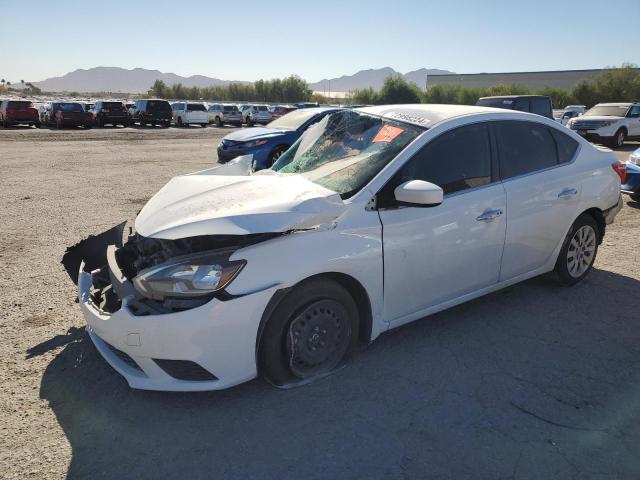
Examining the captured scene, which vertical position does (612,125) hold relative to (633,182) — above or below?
above

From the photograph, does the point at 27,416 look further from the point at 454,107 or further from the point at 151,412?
the point at 454,107

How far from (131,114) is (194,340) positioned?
3437 cm

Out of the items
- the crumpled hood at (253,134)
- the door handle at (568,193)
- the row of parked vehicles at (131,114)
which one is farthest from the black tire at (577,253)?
the row of parked vehicles at (131,114)

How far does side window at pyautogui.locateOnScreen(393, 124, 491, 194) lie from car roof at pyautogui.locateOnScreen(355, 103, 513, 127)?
0.15m

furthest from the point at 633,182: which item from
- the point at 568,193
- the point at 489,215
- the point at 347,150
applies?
the point at 347,150

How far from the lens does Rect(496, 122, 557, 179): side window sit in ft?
13.1

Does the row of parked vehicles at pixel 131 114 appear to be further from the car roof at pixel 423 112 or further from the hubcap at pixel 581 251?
the hubcap at pixel 581 251

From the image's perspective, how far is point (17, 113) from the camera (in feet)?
89.4

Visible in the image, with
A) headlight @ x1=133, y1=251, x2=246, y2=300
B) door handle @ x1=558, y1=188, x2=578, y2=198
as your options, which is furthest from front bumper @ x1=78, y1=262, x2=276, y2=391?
door handle @ x1=558, y1=188, x2=578, y2=198

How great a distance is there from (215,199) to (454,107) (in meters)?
2.22

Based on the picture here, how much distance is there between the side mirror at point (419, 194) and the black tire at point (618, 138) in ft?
62.2

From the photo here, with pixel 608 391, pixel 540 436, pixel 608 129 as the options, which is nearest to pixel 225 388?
pixel 540 436

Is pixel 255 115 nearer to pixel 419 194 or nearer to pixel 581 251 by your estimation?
pixel 581 251

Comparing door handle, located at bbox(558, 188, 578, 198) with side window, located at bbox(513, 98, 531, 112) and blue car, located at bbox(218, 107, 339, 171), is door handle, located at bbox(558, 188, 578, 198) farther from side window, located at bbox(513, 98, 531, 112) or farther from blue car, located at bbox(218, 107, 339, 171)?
side window, located at bbox(513, 98, 531, 112)
